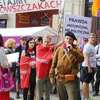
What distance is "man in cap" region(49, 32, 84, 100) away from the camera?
372 inches

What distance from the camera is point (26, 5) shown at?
1439 cm

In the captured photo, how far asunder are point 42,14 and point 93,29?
5.80 meters

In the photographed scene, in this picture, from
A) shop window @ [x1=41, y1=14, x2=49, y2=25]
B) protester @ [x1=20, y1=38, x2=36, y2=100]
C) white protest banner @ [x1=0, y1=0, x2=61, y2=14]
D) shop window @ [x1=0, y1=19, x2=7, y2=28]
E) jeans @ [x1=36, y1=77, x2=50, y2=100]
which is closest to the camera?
jeans @ [x1=36, y1=77, x2=50, y2=100]

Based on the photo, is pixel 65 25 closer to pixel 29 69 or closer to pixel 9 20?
pixel 29 69

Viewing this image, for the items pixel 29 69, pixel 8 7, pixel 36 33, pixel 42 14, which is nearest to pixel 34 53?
pixel 29 69

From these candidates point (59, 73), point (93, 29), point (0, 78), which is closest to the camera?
point (0, 78)

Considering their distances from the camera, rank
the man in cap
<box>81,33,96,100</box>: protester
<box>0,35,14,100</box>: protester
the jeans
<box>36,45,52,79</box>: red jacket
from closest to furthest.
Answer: <box>0,35,14,100</box>: protester
the man in cap
the jeans
<box>36,45,52,79</box>: red jacket
<box>81,33,96,100</box>: protester

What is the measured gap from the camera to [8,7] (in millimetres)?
14742

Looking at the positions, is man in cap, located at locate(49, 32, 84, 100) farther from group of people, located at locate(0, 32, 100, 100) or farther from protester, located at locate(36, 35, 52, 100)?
protester, located at locate(36, 35, 52, 100)

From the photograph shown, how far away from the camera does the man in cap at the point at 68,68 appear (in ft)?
31.0

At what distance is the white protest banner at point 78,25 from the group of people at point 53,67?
0.85 m

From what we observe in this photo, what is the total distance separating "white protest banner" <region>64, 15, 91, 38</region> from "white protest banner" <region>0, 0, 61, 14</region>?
50cm

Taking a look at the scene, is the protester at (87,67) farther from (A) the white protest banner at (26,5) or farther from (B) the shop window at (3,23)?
(B) the shop window at (3,23)

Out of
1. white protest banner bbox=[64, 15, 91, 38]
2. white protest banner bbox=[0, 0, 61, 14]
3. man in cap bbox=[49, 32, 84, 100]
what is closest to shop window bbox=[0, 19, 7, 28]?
white protest banner bbox=[0, 0, 61, 14]
